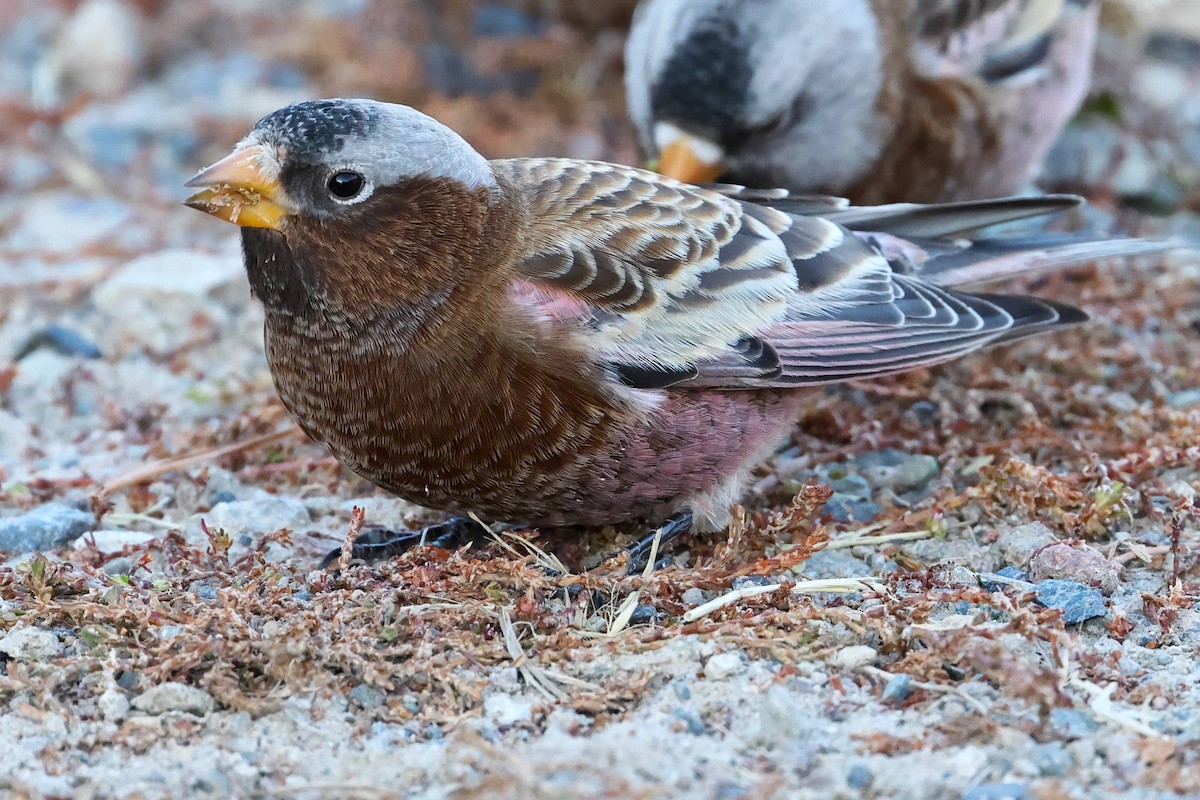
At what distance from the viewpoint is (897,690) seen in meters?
3.12

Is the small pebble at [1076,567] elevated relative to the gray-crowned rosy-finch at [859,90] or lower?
lower

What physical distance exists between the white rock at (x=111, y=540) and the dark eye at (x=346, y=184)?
1169 mm

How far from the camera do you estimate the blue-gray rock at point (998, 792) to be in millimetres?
2670

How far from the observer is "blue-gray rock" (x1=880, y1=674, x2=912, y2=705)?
10.2 ft

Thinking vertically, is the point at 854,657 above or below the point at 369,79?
below

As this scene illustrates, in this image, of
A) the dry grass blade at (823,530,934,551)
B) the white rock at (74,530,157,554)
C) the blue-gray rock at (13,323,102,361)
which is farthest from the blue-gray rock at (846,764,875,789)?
the blue-gray rock at (13,323,102,361)

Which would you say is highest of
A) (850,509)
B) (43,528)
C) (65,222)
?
(65,222)

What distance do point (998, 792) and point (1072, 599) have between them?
3.18ft

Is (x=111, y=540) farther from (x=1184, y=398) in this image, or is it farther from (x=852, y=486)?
(x=1184, y=398)

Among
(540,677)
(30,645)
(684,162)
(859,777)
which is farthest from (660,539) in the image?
(684,162)

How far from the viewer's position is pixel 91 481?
14.9ft

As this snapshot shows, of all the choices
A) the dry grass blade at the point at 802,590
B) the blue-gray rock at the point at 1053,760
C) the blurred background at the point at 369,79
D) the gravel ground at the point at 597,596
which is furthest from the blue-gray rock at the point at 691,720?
the blurred background at the point at 369,79

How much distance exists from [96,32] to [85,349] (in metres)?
3.59

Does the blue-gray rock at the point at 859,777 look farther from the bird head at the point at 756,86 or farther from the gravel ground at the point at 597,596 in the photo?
the bird head at the point at 756,86
